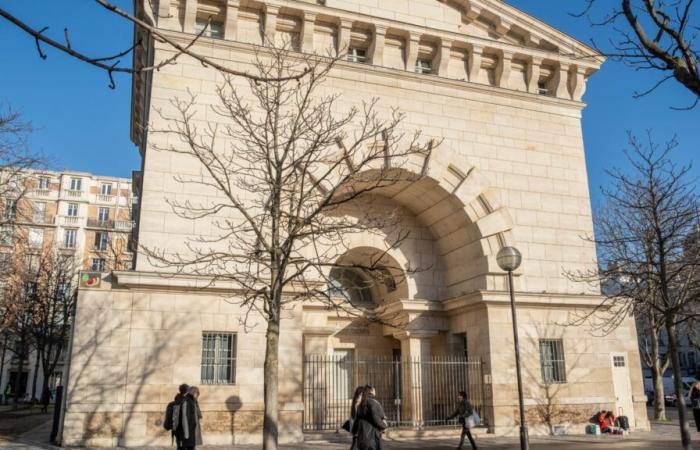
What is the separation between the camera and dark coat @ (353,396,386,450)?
988 centimetres

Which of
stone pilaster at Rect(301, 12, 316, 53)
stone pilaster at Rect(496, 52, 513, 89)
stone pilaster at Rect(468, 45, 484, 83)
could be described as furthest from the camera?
stone pilaster at Rect(496, 52, 513, 89)

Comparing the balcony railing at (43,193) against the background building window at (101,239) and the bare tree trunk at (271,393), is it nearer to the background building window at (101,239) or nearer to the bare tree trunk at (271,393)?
the background building window at (101,239)

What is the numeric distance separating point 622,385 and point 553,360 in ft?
9.33

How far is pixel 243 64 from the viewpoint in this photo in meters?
17.5

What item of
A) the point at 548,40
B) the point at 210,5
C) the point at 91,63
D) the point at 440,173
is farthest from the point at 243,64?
the point at 91,63

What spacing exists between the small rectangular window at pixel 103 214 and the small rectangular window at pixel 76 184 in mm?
3564

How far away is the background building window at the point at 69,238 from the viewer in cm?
6556

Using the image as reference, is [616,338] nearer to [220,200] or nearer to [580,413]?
[580,413]

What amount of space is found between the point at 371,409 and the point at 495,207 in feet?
35.5

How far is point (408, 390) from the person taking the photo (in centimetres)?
1922

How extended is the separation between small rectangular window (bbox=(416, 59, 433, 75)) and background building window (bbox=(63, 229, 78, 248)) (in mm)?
56881

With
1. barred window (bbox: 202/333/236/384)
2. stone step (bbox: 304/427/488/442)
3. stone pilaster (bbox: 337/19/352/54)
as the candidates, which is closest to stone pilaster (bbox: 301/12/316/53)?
stone pilaster (bbox: 337/19/352/54)

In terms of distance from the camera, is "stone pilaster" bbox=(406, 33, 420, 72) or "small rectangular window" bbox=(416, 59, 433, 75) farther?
"small rectangular window" bbox=(416, 59, 433, 75)

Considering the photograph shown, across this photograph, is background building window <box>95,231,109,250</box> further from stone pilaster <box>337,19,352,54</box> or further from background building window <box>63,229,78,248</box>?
stone pilaster <box>337,19,352,54</box>
